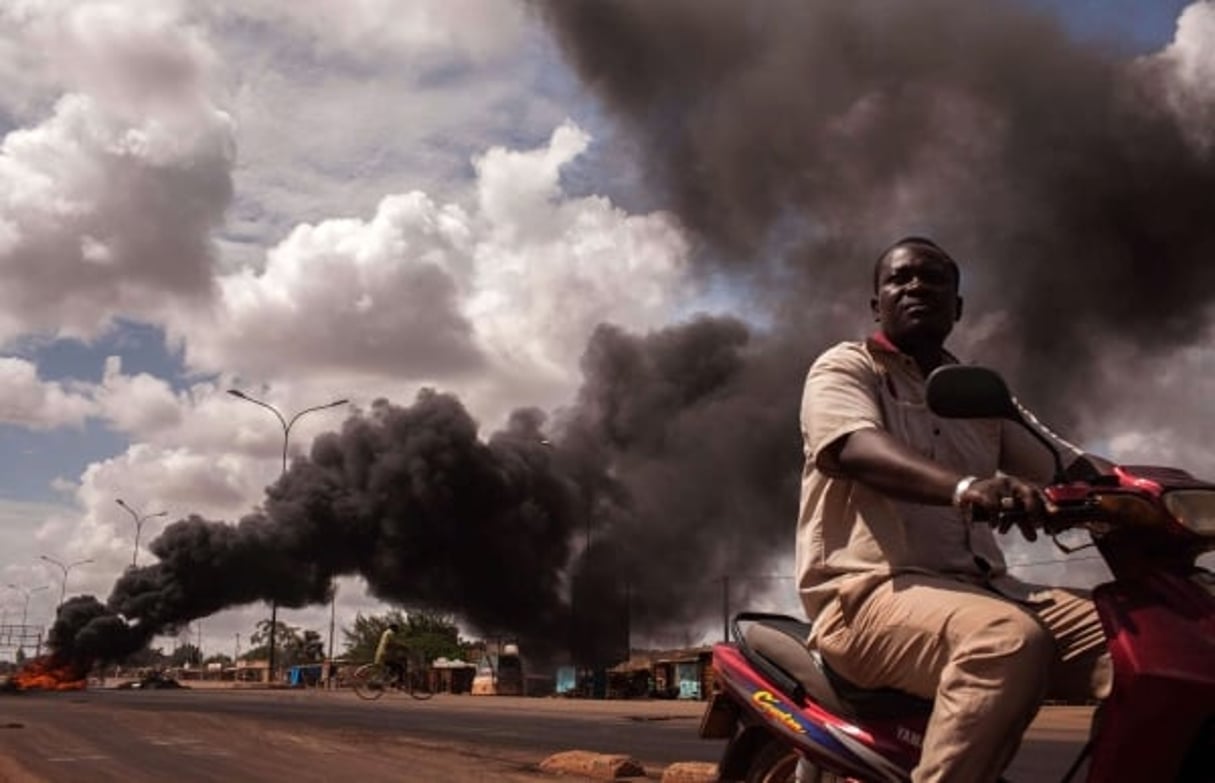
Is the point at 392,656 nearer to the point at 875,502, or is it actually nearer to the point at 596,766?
the point at 596,766

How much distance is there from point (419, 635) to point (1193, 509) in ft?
253

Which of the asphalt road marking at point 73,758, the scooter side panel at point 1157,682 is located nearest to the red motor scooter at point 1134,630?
the scooter side panel at point 1157,682

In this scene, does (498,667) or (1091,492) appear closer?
(1091,492)

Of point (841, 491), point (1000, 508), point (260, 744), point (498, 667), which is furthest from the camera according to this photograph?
point (498, 667)

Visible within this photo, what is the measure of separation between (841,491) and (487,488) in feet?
215

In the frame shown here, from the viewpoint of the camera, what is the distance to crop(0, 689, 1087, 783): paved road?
8.56 metres

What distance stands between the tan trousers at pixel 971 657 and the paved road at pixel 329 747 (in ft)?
8.64

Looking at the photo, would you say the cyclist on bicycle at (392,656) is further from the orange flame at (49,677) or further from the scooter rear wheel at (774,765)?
the scooter rear wheel at (774,765)

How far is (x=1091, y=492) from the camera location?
2299 mm

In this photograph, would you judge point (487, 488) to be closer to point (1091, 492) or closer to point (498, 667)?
point (498, 667)

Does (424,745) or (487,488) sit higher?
(487,488)

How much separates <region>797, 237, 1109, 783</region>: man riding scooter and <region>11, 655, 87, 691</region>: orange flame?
→ 186 ft

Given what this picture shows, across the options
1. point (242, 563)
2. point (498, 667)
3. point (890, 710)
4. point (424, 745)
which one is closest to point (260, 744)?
point (424, 745)

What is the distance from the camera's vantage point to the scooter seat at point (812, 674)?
2742 mm
